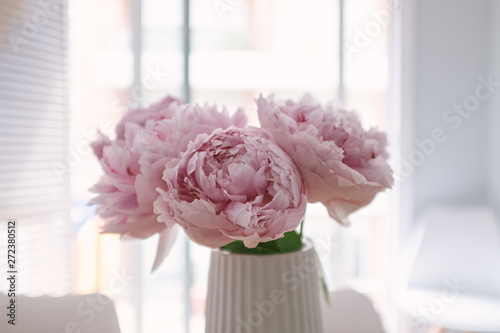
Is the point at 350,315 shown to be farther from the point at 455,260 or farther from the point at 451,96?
the point at 451,96

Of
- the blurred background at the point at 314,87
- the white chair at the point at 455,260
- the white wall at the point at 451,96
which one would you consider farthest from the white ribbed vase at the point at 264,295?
the white wall at the point at 451,96

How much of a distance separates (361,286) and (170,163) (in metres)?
2.32

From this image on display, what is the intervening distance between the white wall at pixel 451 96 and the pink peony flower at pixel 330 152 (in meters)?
2.02

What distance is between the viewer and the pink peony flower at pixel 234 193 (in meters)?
0.39

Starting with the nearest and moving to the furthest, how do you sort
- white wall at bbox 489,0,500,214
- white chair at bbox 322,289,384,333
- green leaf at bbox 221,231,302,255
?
green leaf at bbox 221,231,302,255 < white chair at bbox 322,289,384,333 < white wall at bbox 489,0,500,214

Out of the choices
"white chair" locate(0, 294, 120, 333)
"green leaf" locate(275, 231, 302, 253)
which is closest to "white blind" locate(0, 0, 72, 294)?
"white chair" locate(0, 294, 120, 333)

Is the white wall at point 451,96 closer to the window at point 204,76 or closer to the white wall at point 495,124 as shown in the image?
the white wall at point 495,124

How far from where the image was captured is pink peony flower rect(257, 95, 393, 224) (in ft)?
1.42

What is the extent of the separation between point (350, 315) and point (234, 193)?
657mm

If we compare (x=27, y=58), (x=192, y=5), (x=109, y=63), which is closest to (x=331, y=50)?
(x=192, y=5)

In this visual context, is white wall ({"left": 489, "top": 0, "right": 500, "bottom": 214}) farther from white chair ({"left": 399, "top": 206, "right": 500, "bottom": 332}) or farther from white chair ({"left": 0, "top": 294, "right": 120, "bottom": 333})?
white chair ({"left": 0, "top": 294, "right": 120, "bottom": 333})

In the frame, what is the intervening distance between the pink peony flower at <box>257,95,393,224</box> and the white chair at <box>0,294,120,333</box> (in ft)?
1.55

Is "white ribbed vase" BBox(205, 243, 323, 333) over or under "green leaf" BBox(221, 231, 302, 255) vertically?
under

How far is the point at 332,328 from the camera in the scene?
91cm
